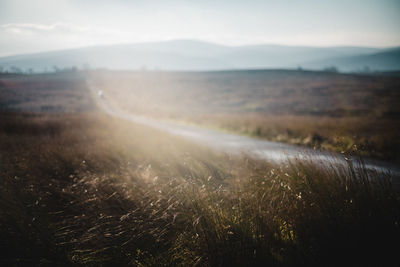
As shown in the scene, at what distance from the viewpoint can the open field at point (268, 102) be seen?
47.6ft

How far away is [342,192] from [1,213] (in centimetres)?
502

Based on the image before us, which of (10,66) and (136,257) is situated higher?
(10,66)

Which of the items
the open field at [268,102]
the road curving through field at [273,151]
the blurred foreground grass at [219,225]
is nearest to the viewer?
the blurred foreground grass at [219,225]

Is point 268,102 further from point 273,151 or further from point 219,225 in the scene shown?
point 219,225

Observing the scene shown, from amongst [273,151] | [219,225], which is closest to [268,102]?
[273,151]

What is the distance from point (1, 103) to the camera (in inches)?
310

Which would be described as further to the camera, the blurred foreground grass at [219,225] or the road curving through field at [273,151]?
the road curving through field at [273,151]

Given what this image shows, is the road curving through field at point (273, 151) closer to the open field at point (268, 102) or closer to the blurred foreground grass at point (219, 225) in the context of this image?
Result: the blurred foreground grass at point (219, 225)

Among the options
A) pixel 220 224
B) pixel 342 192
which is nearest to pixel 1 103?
pixel 220 224

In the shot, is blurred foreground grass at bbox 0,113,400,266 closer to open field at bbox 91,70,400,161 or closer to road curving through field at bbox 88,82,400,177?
road curving through field at bbox 88,82,400,177

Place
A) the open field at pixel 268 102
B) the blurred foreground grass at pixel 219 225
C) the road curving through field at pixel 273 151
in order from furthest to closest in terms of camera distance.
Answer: the open field at pixel 268 102 → the road curving through field at pixel 273 151 → the blurred foreground grass at pixel 219 225

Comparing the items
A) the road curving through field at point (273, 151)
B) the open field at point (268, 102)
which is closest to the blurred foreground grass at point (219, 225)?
the road curving through field at point (273, 151)

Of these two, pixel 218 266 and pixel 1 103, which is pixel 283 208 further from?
pixel 1 103

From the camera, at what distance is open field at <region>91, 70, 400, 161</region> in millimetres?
14498
